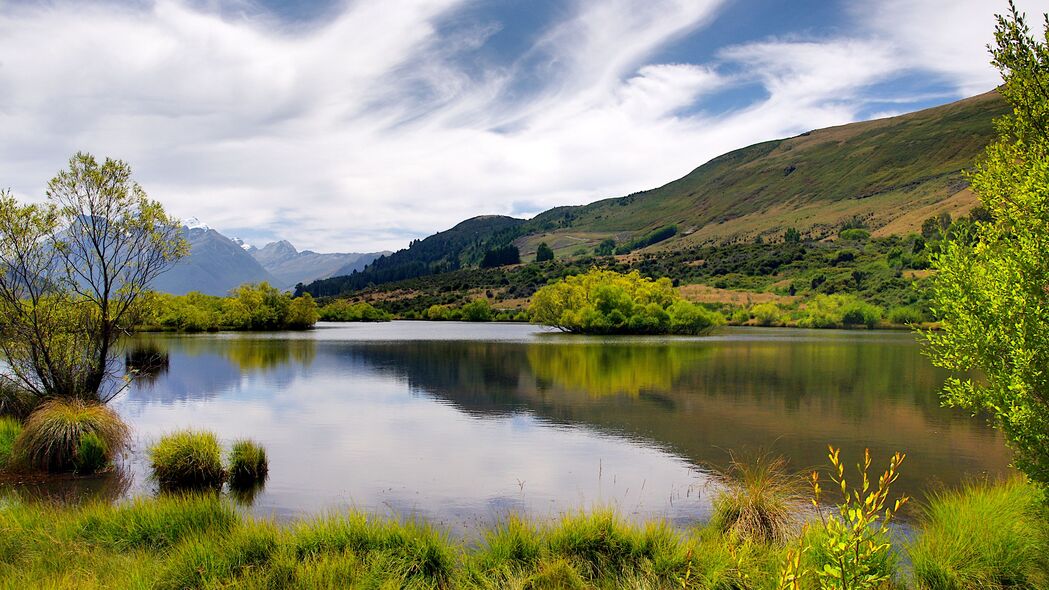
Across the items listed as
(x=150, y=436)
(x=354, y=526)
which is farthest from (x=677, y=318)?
(x=354, y=526)

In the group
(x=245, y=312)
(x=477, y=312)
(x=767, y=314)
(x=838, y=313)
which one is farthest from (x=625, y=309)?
(x=245, y=312)

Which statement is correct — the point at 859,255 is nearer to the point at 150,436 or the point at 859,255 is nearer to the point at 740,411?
the point at 740,411

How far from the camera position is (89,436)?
15148 mm

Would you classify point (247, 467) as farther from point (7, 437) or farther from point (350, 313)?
point (350, 313)

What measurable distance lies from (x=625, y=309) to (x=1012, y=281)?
67.7 m

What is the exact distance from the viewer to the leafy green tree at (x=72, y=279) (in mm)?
18219

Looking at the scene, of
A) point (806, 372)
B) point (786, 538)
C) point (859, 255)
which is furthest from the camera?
point (859, 255)

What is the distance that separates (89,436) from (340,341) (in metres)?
53.2

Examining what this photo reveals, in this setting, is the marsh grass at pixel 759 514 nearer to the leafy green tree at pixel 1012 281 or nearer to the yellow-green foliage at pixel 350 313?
the leafy green tree at pixel 1012 281

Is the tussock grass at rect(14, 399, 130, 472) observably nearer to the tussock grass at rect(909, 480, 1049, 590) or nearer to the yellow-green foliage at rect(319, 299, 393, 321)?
the tussock grass at rect(909, 480, 1049, 590)

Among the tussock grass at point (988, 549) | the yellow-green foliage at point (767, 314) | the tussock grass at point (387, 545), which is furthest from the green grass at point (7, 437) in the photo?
the yellow-green foliage at point (767, 314)

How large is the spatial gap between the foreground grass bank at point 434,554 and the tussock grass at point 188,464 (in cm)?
437

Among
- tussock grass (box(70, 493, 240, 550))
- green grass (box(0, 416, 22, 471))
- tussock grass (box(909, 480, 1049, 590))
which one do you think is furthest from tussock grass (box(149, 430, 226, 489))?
tussock grass (box(909, 480, 1049, 590))

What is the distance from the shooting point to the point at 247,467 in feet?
48.8
